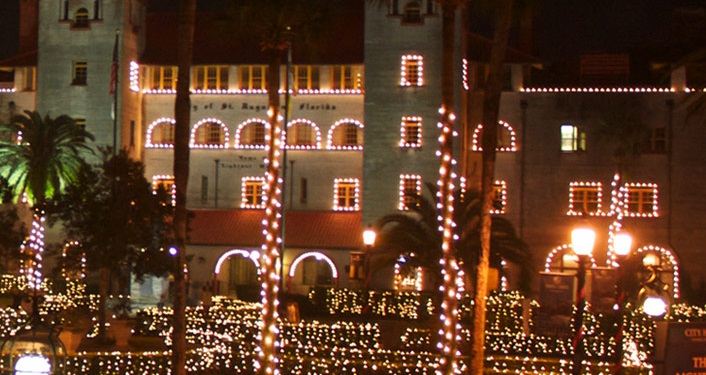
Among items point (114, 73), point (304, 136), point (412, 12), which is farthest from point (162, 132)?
point (412, 12)

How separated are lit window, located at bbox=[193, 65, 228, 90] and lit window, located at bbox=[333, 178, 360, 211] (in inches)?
345

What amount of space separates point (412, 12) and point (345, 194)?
11405mm

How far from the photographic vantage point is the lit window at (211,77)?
71.7 meters

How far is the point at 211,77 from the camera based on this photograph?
71812mm

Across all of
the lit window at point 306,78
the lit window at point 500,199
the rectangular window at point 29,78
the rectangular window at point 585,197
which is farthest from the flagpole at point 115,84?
the rectangular window at point 585,197

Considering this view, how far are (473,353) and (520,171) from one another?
126 ft

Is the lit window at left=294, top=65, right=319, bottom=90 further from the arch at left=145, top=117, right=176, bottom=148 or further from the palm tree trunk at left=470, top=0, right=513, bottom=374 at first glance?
the palm tree trunk at left=470, top=0, right=513, bottom=374

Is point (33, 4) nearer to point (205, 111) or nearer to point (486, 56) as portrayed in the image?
point (205, 111)

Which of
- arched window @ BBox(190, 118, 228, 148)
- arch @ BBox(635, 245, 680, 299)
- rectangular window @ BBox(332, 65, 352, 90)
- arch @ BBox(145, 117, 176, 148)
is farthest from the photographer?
arch @ BBox(145, 117, 176, 148)

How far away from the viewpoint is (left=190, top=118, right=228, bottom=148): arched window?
2840 inches

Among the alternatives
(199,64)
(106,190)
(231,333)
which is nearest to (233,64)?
(199,64)

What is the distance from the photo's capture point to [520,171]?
68.8 m

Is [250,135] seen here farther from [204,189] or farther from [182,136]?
[182,136]

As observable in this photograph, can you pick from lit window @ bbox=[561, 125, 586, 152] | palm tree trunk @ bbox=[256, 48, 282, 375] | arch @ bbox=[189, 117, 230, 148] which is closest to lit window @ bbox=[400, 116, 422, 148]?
lit window @ bbox=[561, 125, 586, 152]
